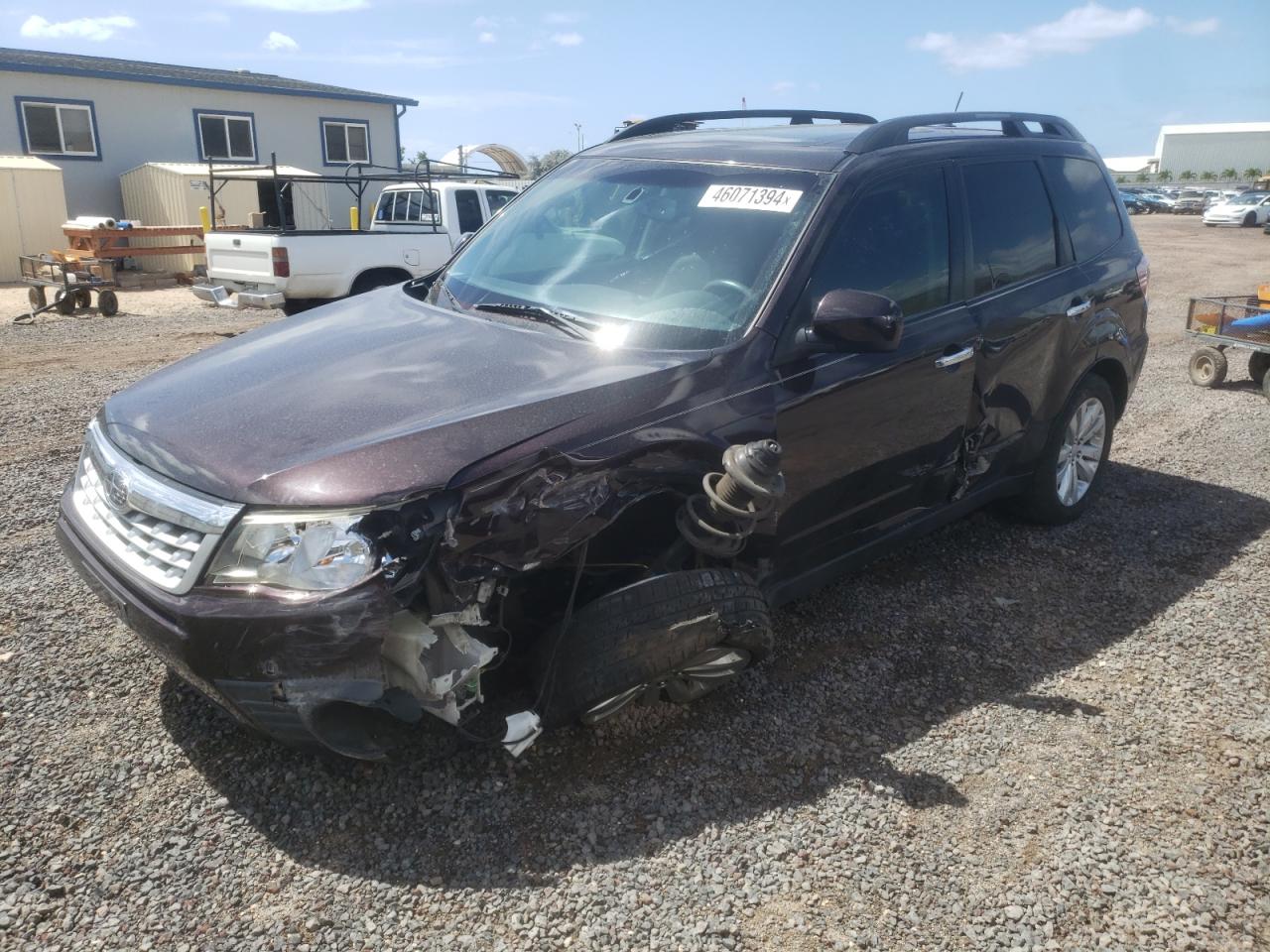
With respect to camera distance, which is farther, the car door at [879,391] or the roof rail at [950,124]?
the roof rail at [950,124]

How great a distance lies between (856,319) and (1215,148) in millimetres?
119842

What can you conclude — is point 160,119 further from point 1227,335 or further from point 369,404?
point 369,404

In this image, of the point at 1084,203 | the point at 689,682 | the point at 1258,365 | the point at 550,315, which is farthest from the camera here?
the point at 1258,365

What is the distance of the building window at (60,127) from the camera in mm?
20609

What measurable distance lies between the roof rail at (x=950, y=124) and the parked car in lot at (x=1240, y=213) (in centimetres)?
4117

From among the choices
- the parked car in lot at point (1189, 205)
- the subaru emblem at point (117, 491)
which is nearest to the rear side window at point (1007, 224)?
the subaru emblem at point (117, 491)

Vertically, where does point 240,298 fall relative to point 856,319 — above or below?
below

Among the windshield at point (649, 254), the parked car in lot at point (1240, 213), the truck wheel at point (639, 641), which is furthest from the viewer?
the parked car in lot at point (1240, 213)

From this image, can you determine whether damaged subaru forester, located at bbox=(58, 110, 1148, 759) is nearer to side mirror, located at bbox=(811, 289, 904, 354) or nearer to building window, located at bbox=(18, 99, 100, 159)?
side mirror, located at bbox=(811, 289, 904, 354)

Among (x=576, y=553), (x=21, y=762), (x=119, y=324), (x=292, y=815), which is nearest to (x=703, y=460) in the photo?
(x=576, y=553)

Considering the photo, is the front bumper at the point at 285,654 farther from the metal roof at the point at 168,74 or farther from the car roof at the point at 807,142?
the metal roof at the point at 168,74

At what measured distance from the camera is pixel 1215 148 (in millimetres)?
100312

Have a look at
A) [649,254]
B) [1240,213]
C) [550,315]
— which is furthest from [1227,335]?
[1240,213]

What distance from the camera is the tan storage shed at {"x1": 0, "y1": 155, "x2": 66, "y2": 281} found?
59.4 feet
